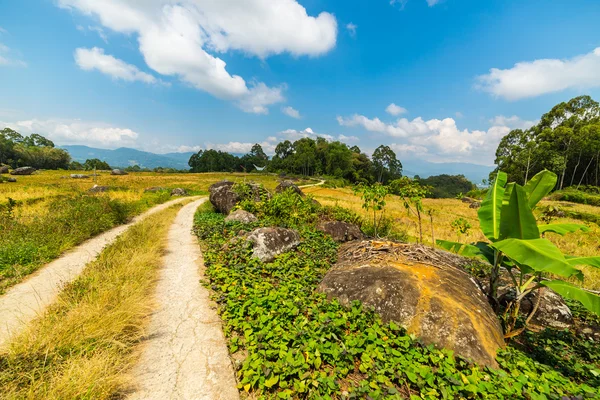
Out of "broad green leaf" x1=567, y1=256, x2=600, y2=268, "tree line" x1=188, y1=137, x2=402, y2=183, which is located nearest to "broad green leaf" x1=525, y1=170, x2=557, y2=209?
"broad green leaf" x1=567, y1=256, x2=600, y2=268

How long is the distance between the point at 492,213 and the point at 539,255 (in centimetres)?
162

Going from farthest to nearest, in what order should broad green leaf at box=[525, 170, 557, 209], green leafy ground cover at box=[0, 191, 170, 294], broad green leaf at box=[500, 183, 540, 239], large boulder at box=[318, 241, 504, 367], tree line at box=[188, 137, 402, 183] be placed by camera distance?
tree line at box=[188, 137, 402, 183], green leafy ground cover at box=[0, 191, 170, 294], broad green leaf at box=[525, 170, 557, 209], broad green leaf at box=[500, 183, 540, 239], large boulder at box=[318, 241, 504, 367]

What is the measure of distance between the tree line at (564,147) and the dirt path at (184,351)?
5016 cm

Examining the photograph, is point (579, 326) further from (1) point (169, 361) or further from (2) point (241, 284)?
(1) point (169, 361)

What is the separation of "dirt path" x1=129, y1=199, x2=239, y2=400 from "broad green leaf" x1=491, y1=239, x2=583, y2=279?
494 cm

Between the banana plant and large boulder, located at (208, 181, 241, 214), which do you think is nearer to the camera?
the banana plant

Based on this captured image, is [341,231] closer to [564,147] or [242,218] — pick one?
[242,218]

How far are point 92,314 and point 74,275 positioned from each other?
3888mm

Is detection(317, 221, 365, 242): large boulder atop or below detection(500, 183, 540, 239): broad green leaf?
below

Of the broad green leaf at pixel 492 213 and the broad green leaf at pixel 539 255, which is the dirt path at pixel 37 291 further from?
the broad green leaf at pixel 492 213

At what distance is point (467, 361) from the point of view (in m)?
3.84

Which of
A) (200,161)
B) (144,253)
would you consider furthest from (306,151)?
(144,253)

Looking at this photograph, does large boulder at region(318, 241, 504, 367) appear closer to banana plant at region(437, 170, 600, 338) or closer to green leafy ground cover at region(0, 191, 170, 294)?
banana plant at region(437, 170, 600, 338)

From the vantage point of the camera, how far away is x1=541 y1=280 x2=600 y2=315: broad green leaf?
11.8 ft
